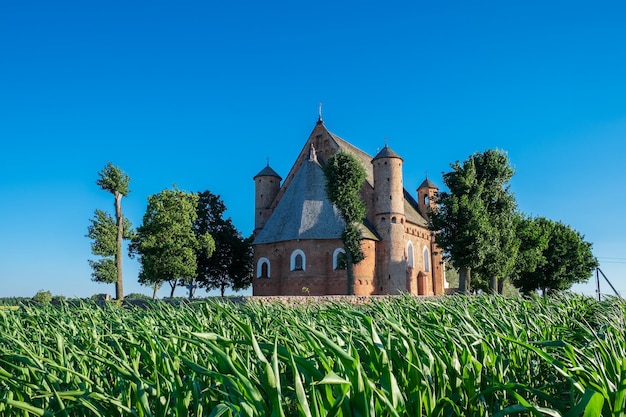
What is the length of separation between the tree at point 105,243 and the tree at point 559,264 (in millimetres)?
33342

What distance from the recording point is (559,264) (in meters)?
49.8

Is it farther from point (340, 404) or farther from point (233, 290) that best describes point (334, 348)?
point (233, 290)

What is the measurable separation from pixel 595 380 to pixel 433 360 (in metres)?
0.79

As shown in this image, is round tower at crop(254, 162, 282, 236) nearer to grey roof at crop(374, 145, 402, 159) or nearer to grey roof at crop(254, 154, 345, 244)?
grey roof at crop(254, 154, 345, 244)

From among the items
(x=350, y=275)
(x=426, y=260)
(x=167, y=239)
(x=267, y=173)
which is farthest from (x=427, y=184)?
(x=167, y=239)

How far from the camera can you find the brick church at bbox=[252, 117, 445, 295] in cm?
3809

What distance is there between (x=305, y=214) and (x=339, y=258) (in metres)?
4.62

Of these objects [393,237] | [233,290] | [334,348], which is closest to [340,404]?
[334,348]

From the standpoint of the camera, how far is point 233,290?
50.6 meters

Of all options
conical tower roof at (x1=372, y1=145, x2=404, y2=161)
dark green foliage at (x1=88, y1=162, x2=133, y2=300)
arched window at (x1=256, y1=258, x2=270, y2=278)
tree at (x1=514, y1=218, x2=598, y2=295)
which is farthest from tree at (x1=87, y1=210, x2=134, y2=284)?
tree at (x1=514, y1=218, x2=598, y2=295)

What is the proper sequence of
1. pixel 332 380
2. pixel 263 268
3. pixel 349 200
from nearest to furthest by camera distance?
pixel 332 380, pixel 349 200, pixel 263 268

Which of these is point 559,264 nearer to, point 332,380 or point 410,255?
point 410,255

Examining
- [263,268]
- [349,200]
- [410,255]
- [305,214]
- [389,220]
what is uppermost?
[349,200]

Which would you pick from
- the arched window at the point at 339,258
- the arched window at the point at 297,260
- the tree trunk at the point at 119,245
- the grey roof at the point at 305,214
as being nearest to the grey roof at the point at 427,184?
the grey roof at the point at 305,214
